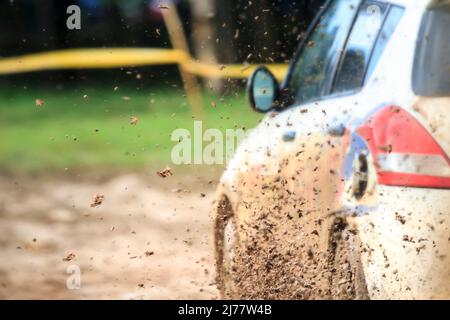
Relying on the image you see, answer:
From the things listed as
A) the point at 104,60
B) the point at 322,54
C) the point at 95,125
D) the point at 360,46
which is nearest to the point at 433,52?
the point at 360,46

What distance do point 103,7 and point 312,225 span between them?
2059 cm

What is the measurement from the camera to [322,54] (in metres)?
6.40

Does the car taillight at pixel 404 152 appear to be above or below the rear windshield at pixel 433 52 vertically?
below

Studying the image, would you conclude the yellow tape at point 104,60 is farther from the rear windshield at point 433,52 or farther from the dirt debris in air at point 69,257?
the rear windshield at point 433,52

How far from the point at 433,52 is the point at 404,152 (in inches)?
20.4

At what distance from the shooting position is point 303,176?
575cm

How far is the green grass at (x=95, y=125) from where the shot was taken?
1664 cm

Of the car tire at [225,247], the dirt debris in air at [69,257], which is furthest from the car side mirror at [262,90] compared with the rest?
the dirt debris in air at [69,257]

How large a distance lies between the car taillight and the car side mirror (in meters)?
1.20

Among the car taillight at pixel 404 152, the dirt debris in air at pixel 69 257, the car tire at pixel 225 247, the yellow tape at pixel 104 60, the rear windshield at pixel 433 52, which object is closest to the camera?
the car taillight at pixel 404 152

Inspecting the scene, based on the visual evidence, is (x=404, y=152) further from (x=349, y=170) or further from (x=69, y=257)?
(x=69, y=257)

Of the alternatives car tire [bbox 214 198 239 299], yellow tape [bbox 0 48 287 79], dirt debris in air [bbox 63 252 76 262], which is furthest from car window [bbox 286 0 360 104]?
yellow tape [bbox 0 48 287 79]
